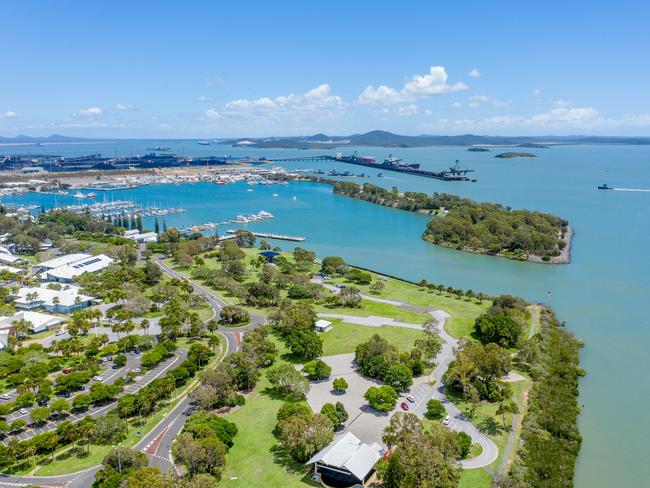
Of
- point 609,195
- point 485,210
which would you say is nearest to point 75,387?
point 485,210

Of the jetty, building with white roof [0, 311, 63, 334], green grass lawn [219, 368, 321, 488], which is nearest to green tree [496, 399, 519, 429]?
green grass lawn [219, 368, 321, 488]

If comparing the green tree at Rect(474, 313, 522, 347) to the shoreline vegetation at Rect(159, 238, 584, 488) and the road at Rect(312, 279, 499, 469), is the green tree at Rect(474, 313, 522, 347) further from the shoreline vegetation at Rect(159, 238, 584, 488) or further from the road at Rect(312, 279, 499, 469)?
the road at Rect(312, 279, 499, 469)

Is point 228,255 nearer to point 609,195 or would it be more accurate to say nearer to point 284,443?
point 284,443

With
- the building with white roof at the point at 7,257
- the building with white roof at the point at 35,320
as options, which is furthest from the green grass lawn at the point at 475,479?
the building with white roof at the point at 7,257

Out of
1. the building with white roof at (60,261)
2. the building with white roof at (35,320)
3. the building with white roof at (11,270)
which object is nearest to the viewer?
the building with white roof at (35,320)

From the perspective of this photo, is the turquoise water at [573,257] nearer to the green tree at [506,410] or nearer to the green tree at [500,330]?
the green tree at [506,410]

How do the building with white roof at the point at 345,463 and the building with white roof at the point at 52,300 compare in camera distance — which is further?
the building with white roof at the point at 52,300
